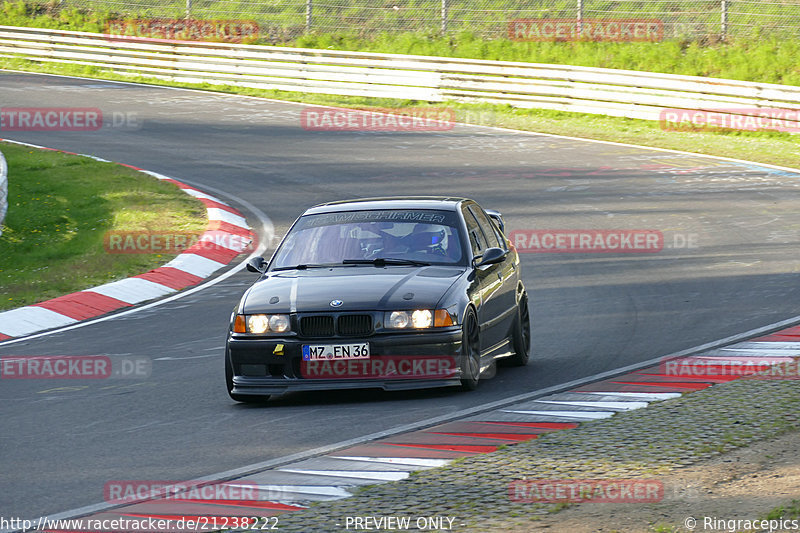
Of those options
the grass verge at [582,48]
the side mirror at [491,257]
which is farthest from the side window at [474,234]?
the grass verge at [582,48]

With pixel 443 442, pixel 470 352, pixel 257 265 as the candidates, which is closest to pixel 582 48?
pixel 257 265

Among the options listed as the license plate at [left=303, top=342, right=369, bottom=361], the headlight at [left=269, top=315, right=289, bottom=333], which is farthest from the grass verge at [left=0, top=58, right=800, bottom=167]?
the headlight at [left=269, top=315, right=289, bottom=333]

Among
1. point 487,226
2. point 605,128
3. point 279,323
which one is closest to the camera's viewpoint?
point 279,323

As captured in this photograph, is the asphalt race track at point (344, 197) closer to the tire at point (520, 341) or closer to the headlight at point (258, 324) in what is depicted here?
the tire at point (520, 341)

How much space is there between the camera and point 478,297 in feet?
30.8

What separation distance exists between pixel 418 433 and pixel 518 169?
1405 centimetres

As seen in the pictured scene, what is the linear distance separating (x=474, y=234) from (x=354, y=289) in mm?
1696

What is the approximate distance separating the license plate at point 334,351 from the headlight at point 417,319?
25cm

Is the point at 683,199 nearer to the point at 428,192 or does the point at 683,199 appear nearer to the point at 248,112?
the point at 428,192

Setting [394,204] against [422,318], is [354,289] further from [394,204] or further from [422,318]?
[394,204]

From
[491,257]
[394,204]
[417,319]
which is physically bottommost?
[417,319]

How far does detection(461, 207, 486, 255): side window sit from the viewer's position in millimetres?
10109

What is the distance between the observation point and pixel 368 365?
28.6 feet

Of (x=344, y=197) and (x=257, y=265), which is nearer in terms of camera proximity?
(x=257, y=265)
